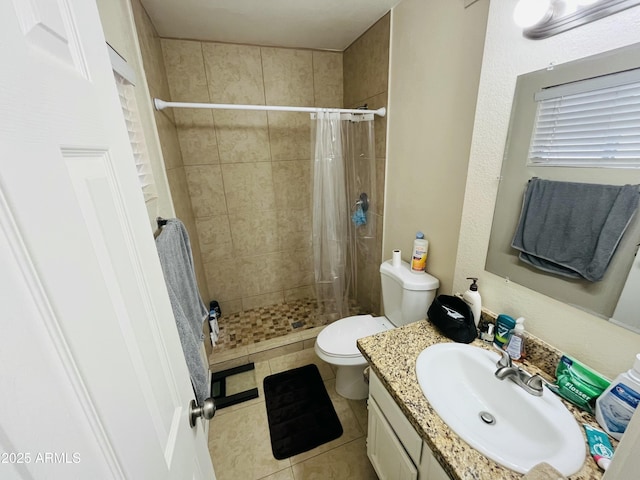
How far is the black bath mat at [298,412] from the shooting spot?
1.48 metres

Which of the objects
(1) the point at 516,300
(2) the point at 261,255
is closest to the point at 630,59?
(1) the point at 516,300

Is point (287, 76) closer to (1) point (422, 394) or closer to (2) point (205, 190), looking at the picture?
(2) point (205, 190)

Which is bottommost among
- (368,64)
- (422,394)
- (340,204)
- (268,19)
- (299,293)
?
(299,293)

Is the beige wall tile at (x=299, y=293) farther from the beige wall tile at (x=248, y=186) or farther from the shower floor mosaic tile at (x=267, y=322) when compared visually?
the beige wall tile at (x=248, y=186)

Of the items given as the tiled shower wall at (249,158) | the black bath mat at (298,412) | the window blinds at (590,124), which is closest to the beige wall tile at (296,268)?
the tiled shower wall at (249,158)

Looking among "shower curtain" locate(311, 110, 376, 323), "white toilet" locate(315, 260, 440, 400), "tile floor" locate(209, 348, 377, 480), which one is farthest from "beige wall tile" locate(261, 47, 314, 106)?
"tile floor" locate(209, 348, 377, 480)

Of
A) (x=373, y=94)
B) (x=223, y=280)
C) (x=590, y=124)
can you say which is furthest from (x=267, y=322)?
(x=590, y=124)

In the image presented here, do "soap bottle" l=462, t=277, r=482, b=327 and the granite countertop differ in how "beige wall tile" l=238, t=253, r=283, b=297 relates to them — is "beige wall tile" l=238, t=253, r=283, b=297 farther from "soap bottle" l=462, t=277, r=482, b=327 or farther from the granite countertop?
"soap bottle" l=462, t=277, r=482, b=327

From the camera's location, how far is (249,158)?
2146 millimetres

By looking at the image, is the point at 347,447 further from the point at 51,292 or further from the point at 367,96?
the point at 367,96

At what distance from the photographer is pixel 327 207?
184 cm

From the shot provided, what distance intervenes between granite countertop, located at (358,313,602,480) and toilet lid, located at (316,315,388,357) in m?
0.45

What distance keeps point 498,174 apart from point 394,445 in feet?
3.56

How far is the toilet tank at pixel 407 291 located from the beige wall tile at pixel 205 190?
4.72 feet
